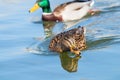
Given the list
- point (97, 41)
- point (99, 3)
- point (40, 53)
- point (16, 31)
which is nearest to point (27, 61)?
point (40, 53)

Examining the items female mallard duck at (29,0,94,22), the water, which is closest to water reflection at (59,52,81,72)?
the water

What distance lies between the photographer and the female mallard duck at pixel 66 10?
1338 centimetres

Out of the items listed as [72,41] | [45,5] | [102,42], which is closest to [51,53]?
[72,41]

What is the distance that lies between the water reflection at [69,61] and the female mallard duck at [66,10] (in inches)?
163

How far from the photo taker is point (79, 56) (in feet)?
29.7

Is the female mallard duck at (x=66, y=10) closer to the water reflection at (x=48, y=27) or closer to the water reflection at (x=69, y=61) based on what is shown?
the water reflection at (x=48, y=27)

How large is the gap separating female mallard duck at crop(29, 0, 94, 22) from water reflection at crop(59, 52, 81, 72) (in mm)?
4139

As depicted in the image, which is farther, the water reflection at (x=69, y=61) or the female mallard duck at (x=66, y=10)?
the female mallard duck at (x=66, y=10)

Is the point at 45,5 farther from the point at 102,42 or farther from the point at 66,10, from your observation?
the point at 102,42

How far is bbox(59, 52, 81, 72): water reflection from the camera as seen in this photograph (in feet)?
27.6

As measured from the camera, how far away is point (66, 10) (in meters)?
13.5

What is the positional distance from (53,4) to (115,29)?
14.7 ft

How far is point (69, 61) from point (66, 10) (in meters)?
4.70

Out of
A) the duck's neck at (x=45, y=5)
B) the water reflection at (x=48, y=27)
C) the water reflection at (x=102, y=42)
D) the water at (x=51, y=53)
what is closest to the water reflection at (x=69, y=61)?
the water at (x=51, y=53)
